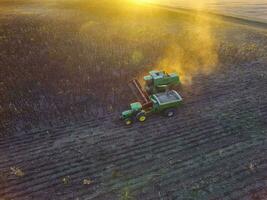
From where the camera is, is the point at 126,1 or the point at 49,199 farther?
the point at 126,1

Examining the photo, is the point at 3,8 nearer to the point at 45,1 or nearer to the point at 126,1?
the point at 45,1

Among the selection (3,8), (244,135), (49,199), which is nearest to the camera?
(49,199)

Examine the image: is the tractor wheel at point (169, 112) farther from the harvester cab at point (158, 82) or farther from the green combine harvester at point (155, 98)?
the harvester cab at point (158, 82)

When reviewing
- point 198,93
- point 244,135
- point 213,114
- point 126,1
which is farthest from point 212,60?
point 126,1

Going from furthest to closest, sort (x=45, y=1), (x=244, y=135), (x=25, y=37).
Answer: (x=45, y=1) → (x=25, y=37) → (x=244, y=135)

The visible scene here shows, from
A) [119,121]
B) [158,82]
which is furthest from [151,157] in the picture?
[158,82]
